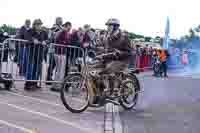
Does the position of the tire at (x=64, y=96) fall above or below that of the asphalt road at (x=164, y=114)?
above

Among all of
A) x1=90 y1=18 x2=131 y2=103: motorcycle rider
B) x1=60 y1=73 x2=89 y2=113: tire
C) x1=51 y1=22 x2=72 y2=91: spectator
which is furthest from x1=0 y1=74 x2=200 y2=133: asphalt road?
x1=51 y1=22 x2=72 y2=91: spectator

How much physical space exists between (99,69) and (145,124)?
1931 millimetres

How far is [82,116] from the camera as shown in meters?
9.45

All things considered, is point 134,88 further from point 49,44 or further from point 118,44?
point 49,44

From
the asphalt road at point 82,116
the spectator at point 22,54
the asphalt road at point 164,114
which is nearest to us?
the asphalt road at point 82,116

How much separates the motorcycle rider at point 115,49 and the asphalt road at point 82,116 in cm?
92

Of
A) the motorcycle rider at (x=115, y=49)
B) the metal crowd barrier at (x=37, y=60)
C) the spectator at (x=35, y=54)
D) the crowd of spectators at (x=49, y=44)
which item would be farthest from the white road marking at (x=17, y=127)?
the spectator at (x=35, y=54)

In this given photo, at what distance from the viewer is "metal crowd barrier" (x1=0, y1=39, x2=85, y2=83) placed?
501 inches

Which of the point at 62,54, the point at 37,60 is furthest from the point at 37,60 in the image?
the point at 62,54

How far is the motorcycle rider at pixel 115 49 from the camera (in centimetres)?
1038

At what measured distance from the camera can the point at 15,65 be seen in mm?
13016

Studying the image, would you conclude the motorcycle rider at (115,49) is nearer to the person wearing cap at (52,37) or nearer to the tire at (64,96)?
the tire at (64,96)

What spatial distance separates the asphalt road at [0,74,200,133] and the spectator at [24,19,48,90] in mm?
472

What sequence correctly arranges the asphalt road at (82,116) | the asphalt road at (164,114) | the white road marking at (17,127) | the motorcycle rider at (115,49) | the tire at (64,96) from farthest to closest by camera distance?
the motorcycle rider at (115,49), the tire at (64,96), the asphalt road at (164,114), the asphalt road at (82,116), the white road marking at (17,127)
